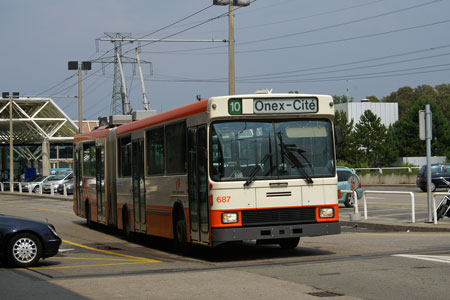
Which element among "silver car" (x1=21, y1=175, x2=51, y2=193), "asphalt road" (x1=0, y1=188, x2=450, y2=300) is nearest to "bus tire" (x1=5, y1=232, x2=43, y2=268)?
"asphalt road" (x1=0, y1=188, x2=450, y2=300)

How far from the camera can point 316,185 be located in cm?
1366

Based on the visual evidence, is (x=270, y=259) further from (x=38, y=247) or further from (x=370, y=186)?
(x=370, y=186)

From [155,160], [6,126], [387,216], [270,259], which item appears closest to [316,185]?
[270,259]

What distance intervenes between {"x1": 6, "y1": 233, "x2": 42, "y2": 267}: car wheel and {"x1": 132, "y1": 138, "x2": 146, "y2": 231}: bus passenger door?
14.8ft

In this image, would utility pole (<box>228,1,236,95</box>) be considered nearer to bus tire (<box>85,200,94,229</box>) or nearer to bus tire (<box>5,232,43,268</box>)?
bus tire (<box>85,200,94,229</box>)

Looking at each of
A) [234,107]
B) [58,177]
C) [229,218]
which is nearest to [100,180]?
[234,107]

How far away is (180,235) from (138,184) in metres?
3.31

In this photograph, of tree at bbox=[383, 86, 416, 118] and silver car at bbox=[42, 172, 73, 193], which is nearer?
silver car at bbox=[42, 172, 73, 193]

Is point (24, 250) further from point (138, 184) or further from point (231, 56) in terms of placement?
point (231, 56)

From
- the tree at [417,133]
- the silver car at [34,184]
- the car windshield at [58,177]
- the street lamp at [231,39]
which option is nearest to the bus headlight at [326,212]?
the street lamp at [231,39]

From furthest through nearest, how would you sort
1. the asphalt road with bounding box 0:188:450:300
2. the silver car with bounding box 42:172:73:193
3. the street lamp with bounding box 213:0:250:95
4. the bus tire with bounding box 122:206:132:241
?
the silver car with bounding box 42:172:73:193, the street lamp with bounding box 213:0:250:95, the bus tire with bounding box 122:206:132:241, the asphalt road with bounding box 0:188:450:300

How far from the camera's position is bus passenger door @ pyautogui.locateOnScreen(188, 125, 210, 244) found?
13531 mm

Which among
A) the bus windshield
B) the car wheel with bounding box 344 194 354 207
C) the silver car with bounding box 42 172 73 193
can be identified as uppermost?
the bus windshield

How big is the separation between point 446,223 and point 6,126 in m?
64.6
